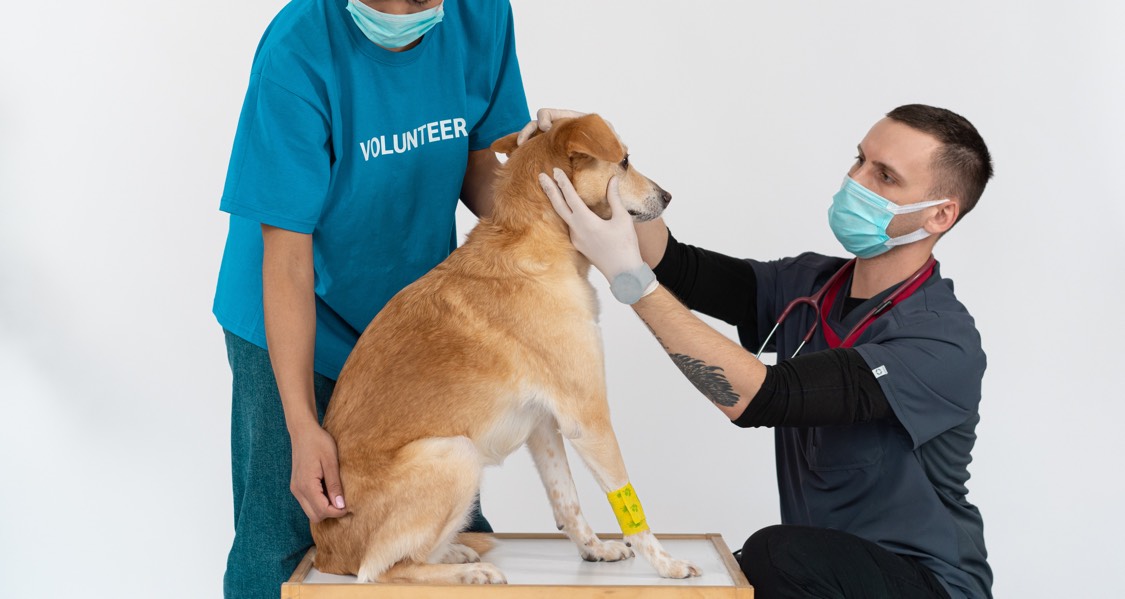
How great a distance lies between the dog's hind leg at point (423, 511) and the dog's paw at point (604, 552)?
308 millimetres

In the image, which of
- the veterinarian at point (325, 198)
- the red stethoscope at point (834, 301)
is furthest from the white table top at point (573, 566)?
the red stethoscope at point (834, 301)

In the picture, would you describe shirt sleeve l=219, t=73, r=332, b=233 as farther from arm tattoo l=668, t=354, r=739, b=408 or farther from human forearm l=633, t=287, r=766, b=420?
arm tattoo l=668, t=354, r=739, b=408

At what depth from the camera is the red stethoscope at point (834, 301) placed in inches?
119

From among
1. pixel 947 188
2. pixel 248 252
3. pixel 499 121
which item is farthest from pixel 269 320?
pixel 947 188

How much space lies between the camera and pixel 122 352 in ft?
15.9

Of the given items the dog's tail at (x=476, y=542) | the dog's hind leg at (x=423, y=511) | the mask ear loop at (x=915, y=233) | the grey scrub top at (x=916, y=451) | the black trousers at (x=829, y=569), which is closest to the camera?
the dog's hind leg at (x=423, y=511)

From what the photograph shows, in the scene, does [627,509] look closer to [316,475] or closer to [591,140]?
[316,475]

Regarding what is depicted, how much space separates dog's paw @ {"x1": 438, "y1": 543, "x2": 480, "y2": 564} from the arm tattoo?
A: 75cm

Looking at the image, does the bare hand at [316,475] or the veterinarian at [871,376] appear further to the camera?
the veterinarian at [871,376]

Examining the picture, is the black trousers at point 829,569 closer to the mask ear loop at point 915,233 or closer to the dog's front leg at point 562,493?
the dog's front leg at point 562,493

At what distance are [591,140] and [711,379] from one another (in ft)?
2.29

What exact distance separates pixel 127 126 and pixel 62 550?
1.96 m

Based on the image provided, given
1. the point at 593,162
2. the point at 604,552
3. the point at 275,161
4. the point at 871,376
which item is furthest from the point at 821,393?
the point at 275,161

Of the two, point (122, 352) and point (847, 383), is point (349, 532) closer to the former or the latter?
point (847, 383)
